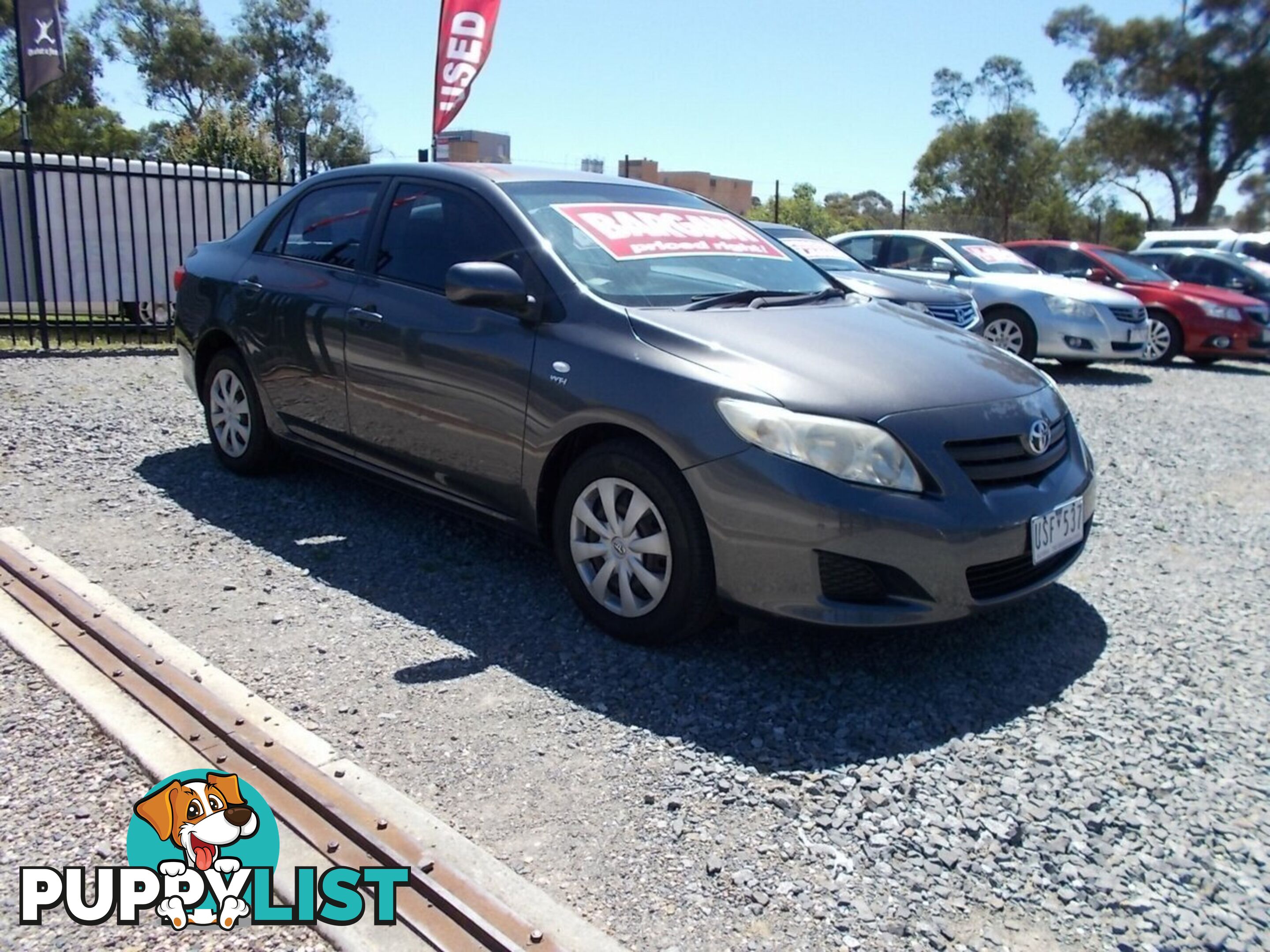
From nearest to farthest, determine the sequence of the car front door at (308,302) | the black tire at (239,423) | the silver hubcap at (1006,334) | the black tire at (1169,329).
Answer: the car front door at (308,302) → the black tire at (239,423) → the silver hubcap at (1006,334) → the black tire at (1169,329)

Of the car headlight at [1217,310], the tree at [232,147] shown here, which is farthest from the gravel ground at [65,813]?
the tree at [232,147]

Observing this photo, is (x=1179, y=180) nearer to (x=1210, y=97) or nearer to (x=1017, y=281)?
(x=1210, y=97)

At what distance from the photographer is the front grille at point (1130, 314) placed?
11.1 m

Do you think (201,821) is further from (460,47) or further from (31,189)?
(460,47)

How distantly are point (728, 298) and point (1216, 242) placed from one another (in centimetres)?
1815

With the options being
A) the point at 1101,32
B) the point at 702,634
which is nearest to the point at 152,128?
the point at 1101,32

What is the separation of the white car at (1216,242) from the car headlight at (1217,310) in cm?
469

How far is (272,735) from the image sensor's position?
123 inches

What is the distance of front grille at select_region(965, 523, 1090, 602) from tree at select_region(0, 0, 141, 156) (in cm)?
3707

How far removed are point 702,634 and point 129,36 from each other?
161 feet

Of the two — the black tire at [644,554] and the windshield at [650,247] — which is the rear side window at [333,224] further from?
the black tire at [644,554]

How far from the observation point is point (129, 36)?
4419 centimetres

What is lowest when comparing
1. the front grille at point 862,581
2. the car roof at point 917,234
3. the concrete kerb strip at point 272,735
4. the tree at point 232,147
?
the concrete kerb strip at point 272,735

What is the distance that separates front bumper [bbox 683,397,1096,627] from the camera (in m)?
3.26
